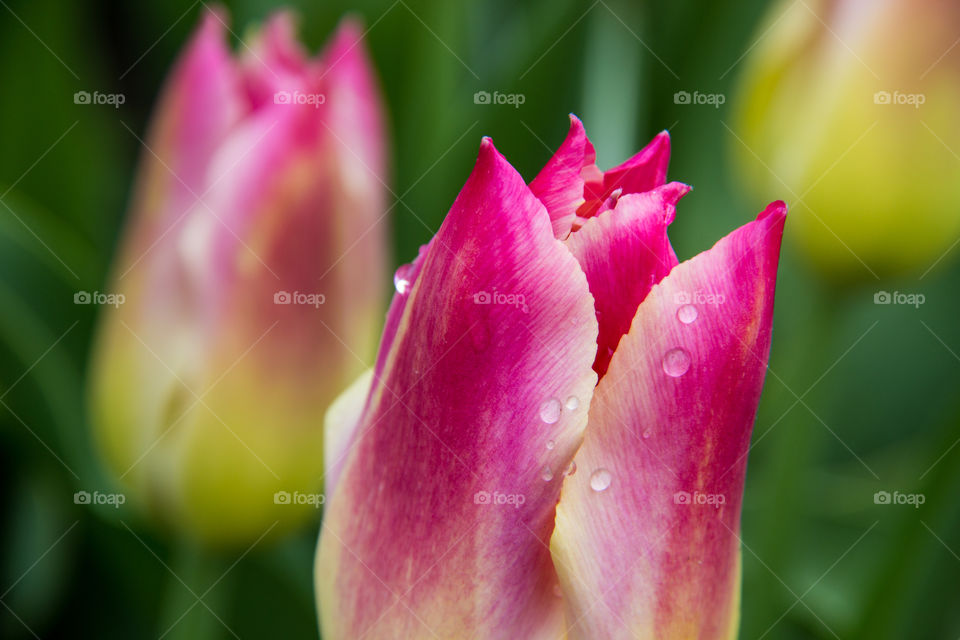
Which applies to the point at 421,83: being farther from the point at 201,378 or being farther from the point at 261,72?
the point at 201,378

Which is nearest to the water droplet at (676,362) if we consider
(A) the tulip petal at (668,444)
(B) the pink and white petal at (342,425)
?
(A) the tulip petal at (668,444)

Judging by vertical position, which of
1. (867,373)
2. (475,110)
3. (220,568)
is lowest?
(220,568)

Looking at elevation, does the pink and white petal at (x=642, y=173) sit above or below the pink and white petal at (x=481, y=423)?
above

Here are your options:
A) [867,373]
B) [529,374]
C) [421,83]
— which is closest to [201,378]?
[529,374]

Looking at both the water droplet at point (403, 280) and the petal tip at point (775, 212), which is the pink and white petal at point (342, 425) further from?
the petal tip at point (775, 212)

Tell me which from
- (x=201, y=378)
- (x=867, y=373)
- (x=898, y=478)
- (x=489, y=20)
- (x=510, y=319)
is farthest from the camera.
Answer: (x=489, y=20)

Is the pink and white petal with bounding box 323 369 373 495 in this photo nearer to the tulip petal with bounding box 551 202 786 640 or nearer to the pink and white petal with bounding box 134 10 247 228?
the tulip petal with bounding box 551 202 786 640
